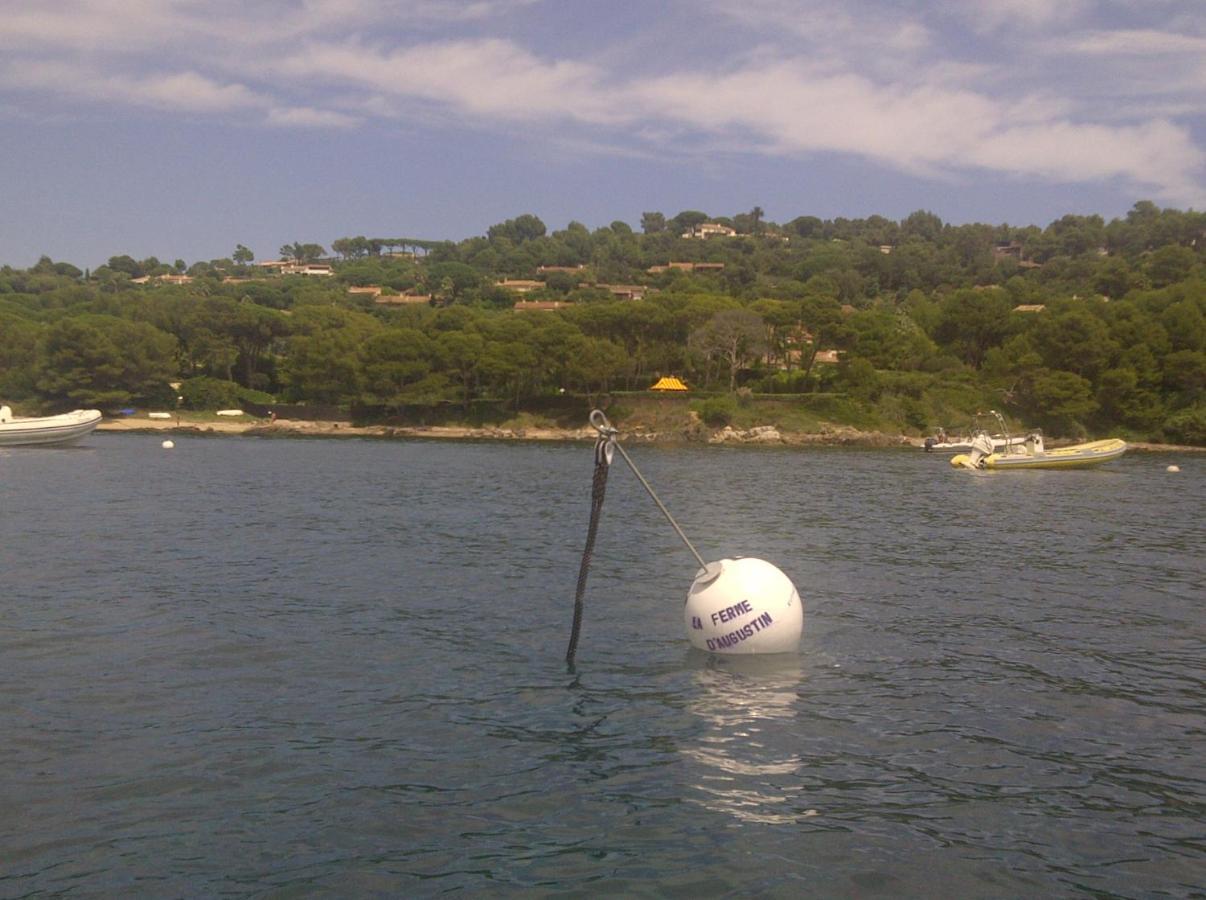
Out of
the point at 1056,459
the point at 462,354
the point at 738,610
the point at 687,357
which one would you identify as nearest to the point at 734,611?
the point at 738,610

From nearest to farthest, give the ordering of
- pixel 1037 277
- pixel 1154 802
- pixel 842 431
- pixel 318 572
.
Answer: pixel 1154 802 → pixel 318 572 → pixel 842 431 → pixel 1037 277

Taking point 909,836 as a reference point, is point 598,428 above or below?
above

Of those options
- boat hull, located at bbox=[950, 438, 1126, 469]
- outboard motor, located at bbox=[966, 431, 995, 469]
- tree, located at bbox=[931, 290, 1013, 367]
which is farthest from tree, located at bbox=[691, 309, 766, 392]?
boat hull, located at bbox=[950, 438, 1126, 469]

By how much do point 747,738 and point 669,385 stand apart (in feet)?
313

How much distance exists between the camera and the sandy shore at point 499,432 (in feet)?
308

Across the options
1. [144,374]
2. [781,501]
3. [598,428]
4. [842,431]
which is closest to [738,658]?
[598,428]

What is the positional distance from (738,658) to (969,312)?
104m

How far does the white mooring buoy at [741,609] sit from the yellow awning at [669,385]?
9091 centimetres

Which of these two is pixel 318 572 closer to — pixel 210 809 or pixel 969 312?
pixel 210 809

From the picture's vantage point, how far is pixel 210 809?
32.4 feet

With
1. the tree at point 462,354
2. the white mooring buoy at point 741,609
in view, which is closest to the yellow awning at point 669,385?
the tree at point 462,354

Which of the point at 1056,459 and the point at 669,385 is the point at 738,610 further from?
the point at 669,385

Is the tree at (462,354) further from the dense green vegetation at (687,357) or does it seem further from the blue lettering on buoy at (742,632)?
the blue lettering on buoy at (742,632)

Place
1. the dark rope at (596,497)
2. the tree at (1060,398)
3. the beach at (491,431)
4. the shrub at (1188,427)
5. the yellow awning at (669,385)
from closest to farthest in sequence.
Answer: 1. the dark rope at (596,497)
2. the shrub at (1188,427)
3. the tree at (1060,398)
4. the beach at (491,431)
5. the yellow awning at (669,385)
